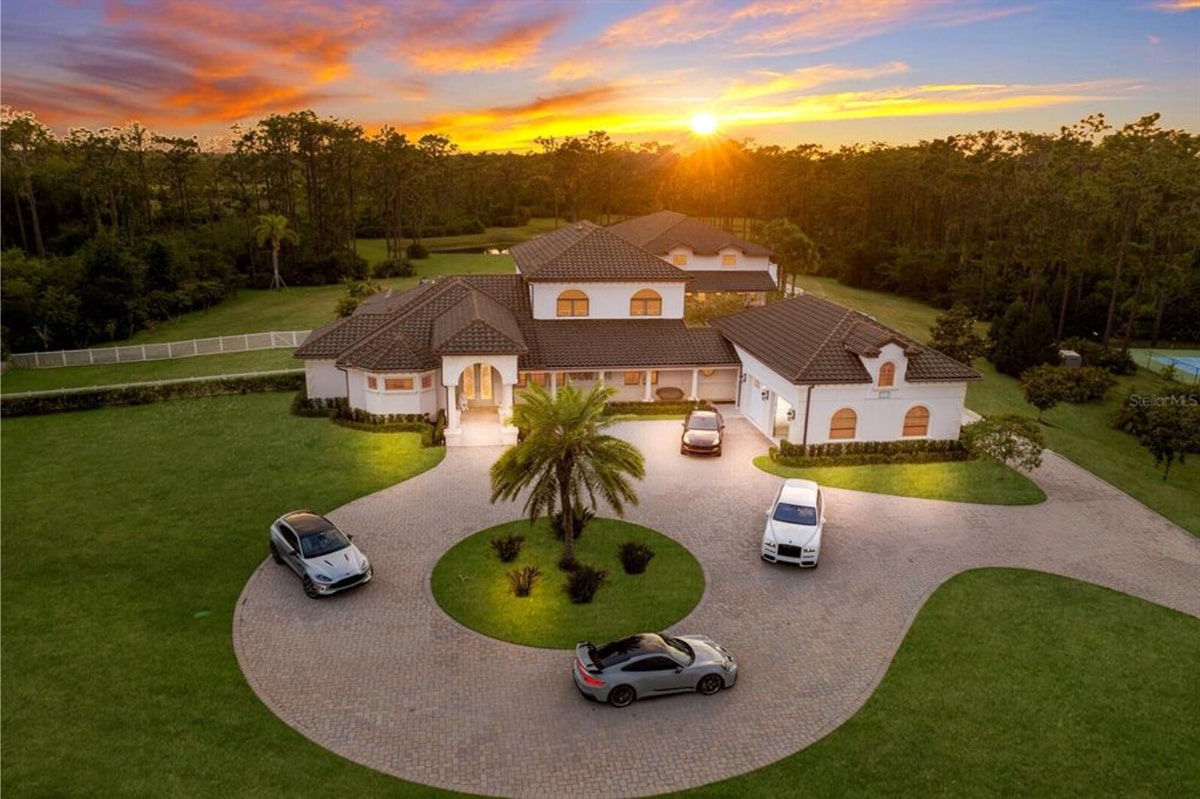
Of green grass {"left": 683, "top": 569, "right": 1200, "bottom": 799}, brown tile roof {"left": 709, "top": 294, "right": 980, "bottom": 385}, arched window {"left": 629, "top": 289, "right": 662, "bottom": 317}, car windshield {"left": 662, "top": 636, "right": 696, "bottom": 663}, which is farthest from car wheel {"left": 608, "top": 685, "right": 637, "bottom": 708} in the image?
arched window {"left": 629, "top": 289, "right": 662, "bottom": 317}

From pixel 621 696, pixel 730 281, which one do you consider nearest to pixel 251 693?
pixel 621 696

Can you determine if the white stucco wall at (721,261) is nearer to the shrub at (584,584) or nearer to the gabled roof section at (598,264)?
the gabled roof section at (598,264)

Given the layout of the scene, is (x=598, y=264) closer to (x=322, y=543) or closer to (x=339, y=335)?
(x=339, y=335)

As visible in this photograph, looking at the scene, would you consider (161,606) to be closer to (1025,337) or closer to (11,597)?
(11,597)

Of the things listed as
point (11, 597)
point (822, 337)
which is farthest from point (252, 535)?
point (822, 337)

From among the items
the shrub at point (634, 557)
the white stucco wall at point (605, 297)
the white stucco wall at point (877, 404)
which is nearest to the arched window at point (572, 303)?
the white stucco wall at point (605, 297)
